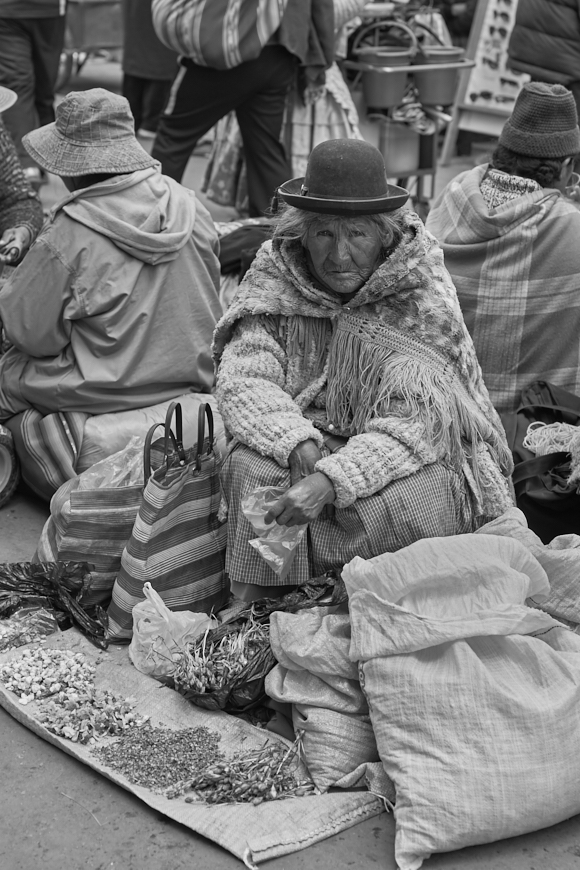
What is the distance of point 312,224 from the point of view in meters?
2.91

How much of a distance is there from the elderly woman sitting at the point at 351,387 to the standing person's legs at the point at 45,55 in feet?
11.4

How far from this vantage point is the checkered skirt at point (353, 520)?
2.83 meters

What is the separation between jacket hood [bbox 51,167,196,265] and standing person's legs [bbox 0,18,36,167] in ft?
7.86

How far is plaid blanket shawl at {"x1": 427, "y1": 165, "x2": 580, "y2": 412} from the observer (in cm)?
369

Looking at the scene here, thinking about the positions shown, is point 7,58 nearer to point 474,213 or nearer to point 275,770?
point 474,213

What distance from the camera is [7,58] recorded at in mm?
5805

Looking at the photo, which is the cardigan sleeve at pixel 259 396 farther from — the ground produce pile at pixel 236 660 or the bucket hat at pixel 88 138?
the bucket hat at pixel 88 138

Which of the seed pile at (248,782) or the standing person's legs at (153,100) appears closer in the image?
the seed pile at (248,782)

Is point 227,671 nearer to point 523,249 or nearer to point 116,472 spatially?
point 116,472

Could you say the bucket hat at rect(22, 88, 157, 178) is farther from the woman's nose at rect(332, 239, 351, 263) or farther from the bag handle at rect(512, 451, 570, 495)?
the bag handle at rect(512, 451, 570, 495)

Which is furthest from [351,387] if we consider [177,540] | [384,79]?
[384,79]

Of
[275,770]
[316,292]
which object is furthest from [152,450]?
[275,770]

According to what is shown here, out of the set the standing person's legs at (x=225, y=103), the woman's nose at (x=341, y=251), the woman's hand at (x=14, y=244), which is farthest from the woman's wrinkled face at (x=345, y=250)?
the standing person's legs at (x=225, y=103)

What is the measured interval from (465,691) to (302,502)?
1.97 feet
